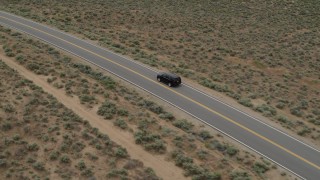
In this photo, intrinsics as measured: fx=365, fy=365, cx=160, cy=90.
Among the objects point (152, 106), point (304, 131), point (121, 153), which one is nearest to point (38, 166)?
point (121, 153)

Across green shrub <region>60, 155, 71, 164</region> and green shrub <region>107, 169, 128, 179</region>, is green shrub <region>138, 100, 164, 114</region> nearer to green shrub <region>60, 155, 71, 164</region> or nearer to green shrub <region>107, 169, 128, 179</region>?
green shrub <region>107, 169, 128, 179</region>

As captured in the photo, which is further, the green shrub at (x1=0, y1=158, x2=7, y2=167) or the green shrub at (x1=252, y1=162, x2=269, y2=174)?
the green shrub at (x1=252, y1=162, x2=269, y2=174)

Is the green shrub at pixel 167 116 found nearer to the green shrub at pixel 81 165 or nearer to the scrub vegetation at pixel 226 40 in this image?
the scrub vegetation at pixel 226 40

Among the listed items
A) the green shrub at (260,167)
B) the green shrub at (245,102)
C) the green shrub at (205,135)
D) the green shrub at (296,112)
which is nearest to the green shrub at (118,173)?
the green shrub at (205,135)

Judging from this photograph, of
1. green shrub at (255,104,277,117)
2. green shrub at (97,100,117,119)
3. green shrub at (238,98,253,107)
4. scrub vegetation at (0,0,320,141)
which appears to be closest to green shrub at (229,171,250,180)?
scrub vegetation at (0,0,320,141)

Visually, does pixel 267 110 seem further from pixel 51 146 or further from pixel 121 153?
pixel 51 146

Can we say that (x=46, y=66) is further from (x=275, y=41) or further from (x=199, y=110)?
(x=275, y=41)

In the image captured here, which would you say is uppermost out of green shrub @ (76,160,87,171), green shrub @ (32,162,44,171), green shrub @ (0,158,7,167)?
green shrub @ (76,160,87,171)
